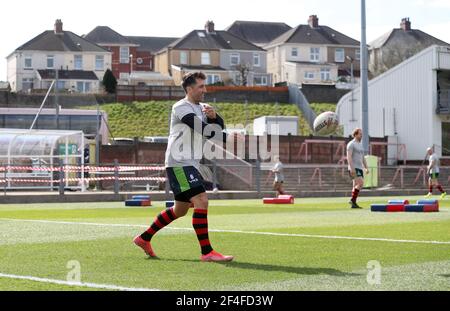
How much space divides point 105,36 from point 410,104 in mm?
65821

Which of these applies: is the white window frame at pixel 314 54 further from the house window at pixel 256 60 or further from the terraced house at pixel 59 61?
the terraced house at pixel 59 61

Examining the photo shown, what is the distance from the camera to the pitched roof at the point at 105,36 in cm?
11714

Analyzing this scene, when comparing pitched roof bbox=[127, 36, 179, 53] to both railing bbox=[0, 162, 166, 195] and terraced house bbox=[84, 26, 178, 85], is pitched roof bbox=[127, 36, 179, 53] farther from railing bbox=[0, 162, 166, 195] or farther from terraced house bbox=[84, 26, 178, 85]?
railing bbox=[0, 162, 166, 195]

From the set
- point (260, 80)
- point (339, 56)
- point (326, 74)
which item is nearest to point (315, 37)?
point (339, 56)

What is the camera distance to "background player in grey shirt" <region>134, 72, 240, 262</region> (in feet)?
32.3

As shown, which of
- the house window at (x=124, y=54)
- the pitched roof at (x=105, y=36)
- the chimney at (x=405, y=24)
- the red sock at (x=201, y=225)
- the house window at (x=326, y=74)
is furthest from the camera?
the chimney at (x=405, y=24)

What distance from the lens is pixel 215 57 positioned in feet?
370

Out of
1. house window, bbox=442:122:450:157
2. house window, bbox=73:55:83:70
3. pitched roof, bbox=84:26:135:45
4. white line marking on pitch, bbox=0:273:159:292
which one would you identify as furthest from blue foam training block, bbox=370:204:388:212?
pitched roof, bbox=84:26:135:45

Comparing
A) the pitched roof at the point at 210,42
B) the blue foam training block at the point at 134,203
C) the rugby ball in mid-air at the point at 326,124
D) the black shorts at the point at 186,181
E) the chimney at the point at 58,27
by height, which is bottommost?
the blue foam training block at the point at 134,203

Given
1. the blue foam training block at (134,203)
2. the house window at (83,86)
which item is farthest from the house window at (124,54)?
the blue foam training block at (134,203)

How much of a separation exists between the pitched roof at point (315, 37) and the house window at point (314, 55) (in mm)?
1025

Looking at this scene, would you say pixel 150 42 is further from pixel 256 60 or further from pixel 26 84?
pixel 26 84

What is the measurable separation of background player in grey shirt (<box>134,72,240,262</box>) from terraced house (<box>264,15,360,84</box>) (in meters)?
104
